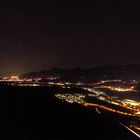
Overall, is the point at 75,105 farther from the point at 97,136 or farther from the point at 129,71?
the point at 129,71

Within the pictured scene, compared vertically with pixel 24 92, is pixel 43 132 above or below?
below

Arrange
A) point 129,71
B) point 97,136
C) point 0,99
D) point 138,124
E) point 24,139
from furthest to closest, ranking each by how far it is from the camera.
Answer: point 129,71, point 138,124, point 0,99, point 97,136, point 24,139

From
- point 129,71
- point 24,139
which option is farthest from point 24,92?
point 129,71

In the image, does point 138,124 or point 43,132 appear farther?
point 138,124

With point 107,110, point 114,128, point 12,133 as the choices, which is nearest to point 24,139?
point 12,133

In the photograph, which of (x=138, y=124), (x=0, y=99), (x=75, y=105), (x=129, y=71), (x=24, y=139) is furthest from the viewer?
(x=129, y=71)

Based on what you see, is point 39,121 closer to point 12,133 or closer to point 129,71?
point 12,133
